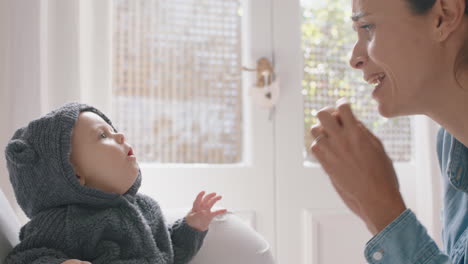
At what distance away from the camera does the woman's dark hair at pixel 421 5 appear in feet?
3.48

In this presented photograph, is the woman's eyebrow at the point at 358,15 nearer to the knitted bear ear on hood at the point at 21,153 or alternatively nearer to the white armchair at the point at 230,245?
the white armchair at the point at 230,245

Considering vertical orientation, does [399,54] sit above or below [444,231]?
above

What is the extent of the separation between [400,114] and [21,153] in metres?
0.81

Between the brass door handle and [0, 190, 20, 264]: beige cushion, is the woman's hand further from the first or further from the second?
the brass door handle

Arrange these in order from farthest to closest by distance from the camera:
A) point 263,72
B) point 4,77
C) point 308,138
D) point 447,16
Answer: point 308,138 → point 263,72 → point 4,77 → point 447,16

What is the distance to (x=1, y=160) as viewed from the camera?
1.67m

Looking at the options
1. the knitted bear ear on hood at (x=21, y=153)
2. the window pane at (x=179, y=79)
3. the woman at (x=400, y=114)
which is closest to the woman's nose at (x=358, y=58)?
the woman at (x=400, y=114)

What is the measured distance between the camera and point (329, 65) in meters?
2.59

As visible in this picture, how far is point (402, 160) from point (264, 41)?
3.32 feet

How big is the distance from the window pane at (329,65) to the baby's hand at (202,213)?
1.26 meters

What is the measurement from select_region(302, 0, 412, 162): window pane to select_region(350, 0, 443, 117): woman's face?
1.39m

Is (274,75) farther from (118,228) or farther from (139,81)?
(118,228)

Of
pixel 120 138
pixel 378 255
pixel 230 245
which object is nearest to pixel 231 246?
pixel 230 245

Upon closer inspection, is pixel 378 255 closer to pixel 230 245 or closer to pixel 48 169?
pixel 230 245
